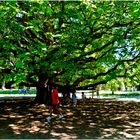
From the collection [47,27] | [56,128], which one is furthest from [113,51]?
[56,128]

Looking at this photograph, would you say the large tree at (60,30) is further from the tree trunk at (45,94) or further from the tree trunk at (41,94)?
the tree trunk at (41,94)

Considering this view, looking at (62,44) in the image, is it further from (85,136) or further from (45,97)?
(45,97)

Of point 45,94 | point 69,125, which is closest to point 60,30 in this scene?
point 69,125

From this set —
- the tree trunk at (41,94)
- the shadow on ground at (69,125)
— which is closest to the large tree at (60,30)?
the shadow on ground at (69,125)

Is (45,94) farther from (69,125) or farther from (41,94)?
(69,125)

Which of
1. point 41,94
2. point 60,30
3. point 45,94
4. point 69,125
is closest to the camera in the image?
point 69,125

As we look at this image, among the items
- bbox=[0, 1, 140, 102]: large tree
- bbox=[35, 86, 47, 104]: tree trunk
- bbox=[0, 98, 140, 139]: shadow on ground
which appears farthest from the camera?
bbox=[35, 86, 47, 104]: tree trunk

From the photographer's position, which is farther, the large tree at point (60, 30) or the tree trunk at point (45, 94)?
the tree trunk at point (45, 94)

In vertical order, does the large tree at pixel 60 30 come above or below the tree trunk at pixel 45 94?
above

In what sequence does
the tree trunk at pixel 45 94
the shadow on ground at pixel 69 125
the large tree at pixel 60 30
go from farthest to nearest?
the tree trunk at pixel 45 94 → the shadow on ground at pixel 69 125 → the large tree at pixel 60 30

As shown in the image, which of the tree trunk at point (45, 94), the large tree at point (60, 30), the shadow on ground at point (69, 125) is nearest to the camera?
the large tree at point (60, 30)

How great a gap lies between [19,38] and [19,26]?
2066 mm

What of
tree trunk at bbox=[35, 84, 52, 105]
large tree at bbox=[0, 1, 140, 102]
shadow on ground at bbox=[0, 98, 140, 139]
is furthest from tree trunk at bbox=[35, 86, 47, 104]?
large tree at bbox=[0, 1, 140, 102]

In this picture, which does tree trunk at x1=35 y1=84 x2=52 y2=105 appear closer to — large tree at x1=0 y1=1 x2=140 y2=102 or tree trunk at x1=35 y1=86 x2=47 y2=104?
tree trunk at x1=35 y1=86 x2=47 y2=104
